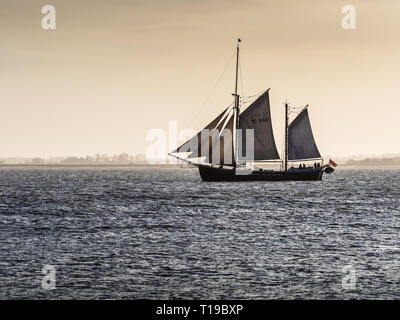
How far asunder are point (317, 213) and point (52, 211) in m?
26.7

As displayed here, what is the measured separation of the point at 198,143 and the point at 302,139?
2392cm

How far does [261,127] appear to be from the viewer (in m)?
106

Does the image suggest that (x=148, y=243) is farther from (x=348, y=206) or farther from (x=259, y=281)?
(x=348, y=206)

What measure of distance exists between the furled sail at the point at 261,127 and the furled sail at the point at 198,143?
864 cm

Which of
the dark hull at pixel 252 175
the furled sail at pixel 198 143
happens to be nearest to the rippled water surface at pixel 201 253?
the furled sail at pixel 198 143

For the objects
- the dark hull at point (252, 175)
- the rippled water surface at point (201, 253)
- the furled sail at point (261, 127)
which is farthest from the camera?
the dark hull at point (252, 175)

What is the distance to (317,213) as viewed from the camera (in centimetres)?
6075

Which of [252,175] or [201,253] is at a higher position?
[252,175]

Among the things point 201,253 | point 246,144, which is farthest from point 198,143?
point 201,253

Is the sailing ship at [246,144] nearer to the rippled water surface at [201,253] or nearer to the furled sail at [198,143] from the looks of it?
the furled sail at [198,143]

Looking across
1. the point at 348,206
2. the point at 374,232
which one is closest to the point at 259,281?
the point at 374,232

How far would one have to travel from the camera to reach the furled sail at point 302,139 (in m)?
112

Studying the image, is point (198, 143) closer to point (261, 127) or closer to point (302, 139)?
point (261, 127)
